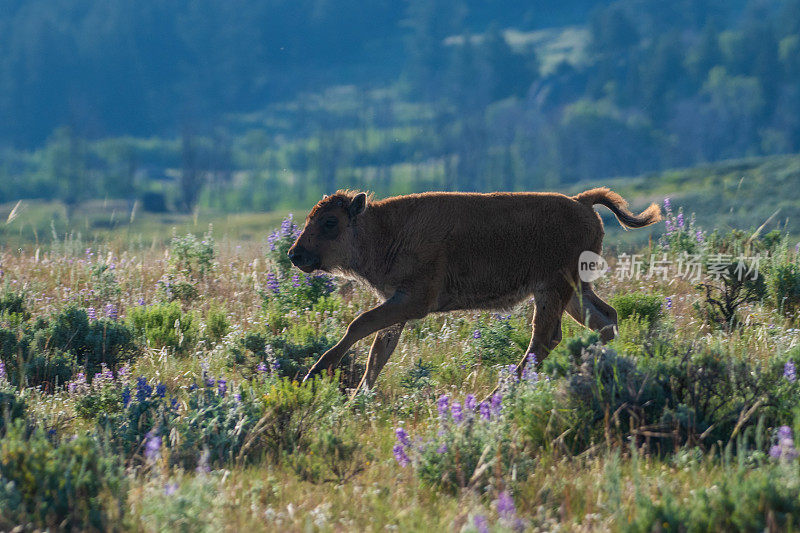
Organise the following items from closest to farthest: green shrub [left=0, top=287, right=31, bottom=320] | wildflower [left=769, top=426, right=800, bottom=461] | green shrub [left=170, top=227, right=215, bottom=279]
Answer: wildflower [left=769, top=426, right=800, bottom=461]
green shrub [left=0, top=287, right=31, bottom=320]
green shrub [left=170, top=227, right=215, bottom=279]

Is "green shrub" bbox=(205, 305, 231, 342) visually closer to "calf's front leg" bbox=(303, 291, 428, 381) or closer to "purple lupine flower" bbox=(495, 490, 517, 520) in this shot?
"calf's front leg" bbox=(303, 291, 428, 381)

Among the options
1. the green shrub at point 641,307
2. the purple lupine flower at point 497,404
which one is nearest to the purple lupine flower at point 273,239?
the green shrub at point 641,307

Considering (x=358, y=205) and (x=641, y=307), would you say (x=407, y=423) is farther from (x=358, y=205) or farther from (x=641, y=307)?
(x=641, y=307)

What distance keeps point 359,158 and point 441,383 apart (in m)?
150

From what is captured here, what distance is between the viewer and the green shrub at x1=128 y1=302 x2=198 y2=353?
25.5ft

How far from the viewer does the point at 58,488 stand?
3980 mm

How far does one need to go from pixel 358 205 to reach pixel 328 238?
1.21ft

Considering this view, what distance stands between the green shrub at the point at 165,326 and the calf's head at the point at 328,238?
145cm

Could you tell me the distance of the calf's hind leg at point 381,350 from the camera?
6734mm

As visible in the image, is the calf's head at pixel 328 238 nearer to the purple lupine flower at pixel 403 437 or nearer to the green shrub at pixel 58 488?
the purple lupine flower at pixel 403 437

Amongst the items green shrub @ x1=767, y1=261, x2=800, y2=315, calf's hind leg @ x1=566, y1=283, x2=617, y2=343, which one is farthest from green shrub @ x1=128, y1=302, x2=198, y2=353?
green shrub @ x1=767, y1=261, x2=800, y2=315

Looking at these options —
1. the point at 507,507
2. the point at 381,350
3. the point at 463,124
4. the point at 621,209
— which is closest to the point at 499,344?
the point at 381,350

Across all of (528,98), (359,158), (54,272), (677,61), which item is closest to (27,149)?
(359,158)

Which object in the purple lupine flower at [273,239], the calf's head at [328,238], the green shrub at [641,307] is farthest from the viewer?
the purple lupine flower at [273,239]
